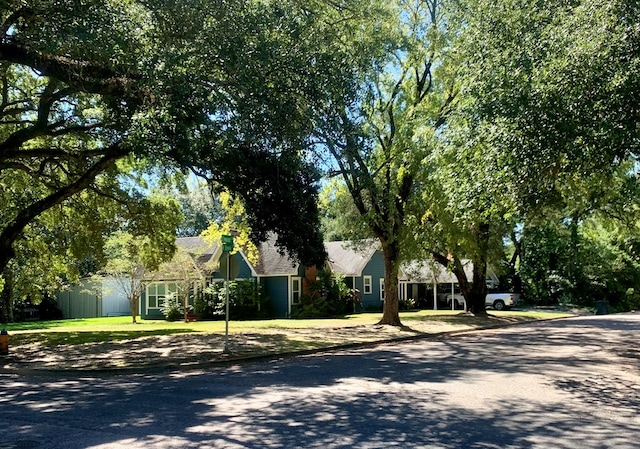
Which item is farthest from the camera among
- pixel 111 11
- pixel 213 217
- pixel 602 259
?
pixel 213 217

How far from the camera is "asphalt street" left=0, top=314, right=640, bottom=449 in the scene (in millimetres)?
6531

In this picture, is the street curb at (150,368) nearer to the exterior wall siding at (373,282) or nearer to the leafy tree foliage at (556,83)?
the leafy tree foliage at (556,83)

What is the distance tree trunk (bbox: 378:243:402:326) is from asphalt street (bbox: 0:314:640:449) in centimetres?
1025

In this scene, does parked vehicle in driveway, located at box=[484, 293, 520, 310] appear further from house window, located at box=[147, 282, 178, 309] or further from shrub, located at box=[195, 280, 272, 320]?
house window, located at box=[147, 282, 178, 309]

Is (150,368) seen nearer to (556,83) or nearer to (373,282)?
(556,83)

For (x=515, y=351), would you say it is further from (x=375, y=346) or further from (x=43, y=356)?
(x=43, y=356)

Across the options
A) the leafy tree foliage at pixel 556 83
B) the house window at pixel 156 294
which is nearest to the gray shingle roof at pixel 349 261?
the house window at pixel 156 294

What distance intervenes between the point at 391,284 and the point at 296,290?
11.3 meters

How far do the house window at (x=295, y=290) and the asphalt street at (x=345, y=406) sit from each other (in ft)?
68.1

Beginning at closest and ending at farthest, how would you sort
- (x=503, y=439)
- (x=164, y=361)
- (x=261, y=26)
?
(x=503, y=439) < (x=261, y=26) < (x=164, y=361)

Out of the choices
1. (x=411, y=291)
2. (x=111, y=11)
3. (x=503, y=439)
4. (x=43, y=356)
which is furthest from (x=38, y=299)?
(x=411, y=291)

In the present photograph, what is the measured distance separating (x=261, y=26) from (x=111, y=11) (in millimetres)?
2899

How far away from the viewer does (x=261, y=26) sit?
1188 centimetres

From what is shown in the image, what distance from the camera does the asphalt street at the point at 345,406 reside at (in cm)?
653
